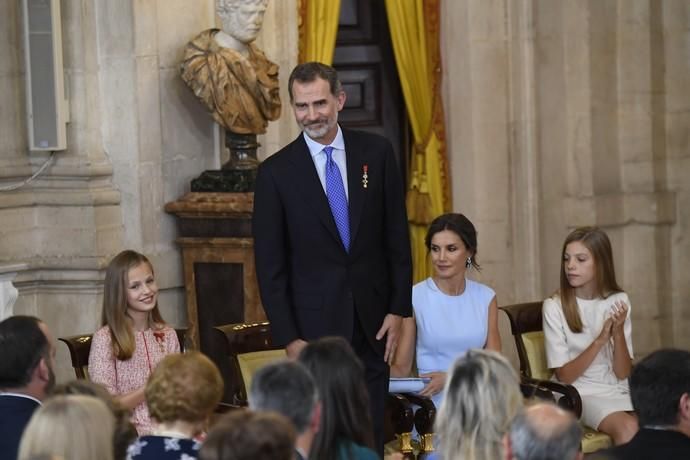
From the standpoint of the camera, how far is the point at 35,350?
4.50 m

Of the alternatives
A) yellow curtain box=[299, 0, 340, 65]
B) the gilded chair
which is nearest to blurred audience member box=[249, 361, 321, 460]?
the gilded chair

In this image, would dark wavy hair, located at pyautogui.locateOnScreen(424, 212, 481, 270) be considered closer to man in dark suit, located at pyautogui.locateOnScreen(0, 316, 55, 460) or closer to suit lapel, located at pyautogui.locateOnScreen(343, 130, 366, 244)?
suit lapel, located at pyautogui.locateOnScreen(343, 130, 366, 244)

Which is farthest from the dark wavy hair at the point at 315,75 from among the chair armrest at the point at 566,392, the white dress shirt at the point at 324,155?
the chair armrest at the point at 566,392

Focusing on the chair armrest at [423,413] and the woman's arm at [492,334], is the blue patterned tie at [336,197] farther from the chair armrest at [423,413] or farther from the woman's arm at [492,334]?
the woman's arm at [492,334]

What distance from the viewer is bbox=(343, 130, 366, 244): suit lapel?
5391 millimetres

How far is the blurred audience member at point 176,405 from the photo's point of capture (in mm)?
4105

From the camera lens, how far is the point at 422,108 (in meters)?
9.24

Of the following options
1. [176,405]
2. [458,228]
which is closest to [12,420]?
[176,405]

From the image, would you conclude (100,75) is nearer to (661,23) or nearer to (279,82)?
(279,82)

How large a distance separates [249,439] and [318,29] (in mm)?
5915

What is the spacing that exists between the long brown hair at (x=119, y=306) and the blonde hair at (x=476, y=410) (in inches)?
80.0

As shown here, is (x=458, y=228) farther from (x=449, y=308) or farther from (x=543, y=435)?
(x=543, y=435)

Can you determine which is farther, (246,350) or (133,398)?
(246,350)

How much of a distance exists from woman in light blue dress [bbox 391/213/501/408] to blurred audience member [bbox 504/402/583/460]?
2671mm
